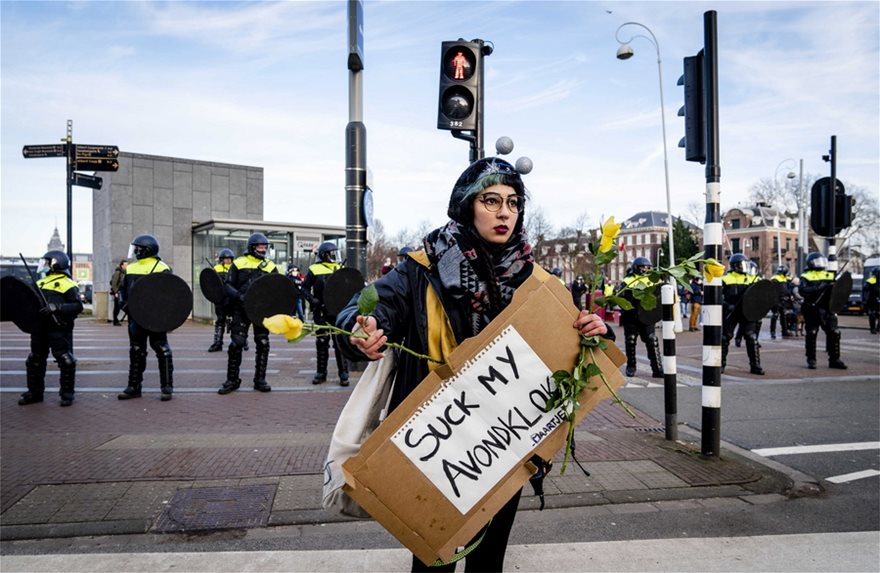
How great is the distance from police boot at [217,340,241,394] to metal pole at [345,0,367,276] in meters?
2.41

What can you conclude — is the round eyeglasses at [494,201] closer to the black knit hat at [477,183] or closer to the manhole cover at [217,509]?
the black knit hat at [477,183]

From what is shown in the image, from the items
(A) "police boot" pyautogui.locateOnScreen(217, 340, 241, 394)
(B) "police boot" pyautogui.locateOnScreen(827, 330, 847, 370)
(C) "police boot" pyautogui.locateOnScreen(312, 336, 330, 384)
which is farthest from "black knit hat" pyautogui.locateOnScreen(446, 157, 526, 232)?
(B) "police boot" pyautogui.locateOnScreen(827, 330, 847, 370)

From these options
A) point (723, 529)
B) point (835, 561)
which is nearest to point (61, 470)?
point (723, 529)

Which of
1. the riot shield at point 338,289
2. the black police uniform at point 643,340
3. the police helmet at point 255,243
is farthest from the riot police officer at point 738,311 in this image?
the police helmet at point 255,243

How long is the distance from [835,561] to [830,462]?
2290mm

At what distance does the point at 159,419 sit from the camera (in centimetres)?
665

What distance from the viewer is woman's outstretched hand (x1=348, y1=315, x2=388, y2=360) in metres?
1.88

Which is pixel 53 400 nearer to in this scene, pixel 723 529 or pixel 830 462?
pixel 723 529

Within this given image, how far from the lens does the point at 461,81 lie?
19.7ft

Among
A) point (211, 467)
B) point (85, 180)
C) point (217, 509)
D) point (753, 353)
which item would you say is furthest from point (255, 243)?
point (85, 180)

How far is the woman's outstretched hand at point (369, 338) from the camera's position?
1.88 metres

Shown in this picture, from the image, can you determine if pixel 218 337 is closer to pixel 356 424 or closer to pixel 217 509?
pixel 217 509

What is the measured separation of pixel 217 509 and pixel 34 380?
5.14 meters

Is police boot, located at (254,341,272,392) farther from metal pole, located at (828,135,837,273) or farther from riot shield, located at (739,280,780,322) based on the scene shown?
metal pole, located at (828,135,837,273)
